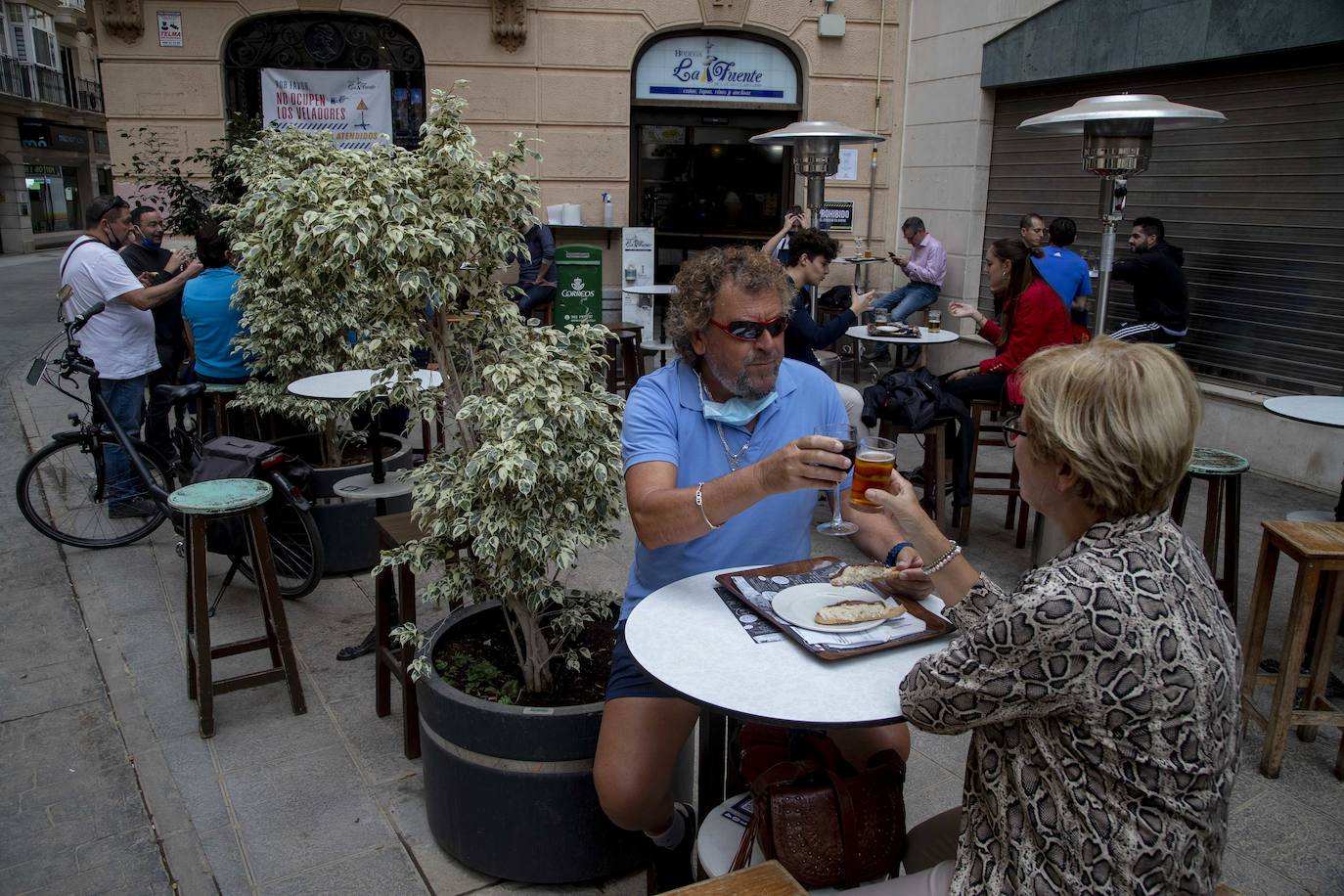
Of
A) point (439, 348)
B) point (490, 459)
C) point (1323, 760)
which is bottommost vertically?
point (1323, 760)

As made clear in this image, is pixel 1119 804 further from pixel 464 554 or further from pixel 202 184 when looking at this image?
pixel 202 184

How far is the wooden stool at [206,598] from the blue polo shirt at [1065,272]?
21.7 ft

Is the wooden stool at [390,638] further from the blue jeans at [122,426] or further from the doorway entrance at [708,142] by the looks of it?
the doorway entrance at [708,142]

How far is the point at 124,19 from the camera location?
1082 centimetres

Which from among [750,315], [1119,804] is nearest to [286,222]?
[750,315]

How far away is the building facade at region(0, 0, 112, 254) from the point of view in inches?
1345

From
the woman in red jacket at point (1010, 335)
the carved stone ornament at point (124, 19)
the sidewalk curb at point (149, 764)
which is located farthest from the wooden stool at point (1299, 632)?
the carved stone ornament at point (124, 19)

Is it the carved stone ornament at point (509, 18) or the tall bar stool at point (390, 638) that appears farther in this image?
the carved stone ornament at point (509, 18)

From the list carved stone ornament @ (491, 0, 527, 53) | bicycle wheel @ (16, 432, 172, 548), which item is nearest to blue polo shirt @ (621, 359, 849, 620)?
bicycle wheel @ (16, 432, 172, 548)

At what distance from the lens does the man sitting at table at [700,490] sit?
2.46 metres

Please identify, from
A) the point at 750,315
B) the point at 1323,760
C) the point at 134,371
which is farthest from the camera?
the point at 134,371

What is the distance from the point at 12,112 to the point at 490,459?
4139cm

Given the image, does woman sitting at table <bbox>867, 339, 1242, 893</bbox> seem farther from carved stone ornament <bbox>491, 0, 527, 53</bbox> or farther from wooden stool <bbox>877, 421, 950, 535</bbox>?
carved stone ornament <bbox>491, 0, 527, 53</bbox>

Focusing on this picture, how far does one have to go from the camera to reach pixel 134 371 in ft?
20.4
